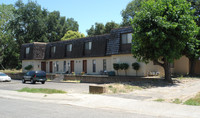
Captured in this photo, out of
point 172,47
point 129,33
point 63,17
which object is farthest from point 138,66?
point 63,17

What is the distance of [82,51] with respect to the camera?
1368 inches

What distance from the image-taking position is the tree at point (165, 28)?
64.1 ft

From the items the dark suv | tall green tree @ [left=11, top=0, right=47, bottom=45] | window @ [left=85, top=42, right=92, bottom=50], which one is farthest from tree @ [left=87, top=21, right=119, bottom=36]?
the dark suv

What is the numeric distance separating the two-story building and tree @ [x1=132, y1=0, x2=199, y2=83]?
6.07 meters

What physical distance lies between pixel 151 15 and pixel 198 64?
14.7 metres

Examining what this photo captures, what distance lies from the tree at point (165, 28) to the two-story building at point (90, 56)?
239 inches

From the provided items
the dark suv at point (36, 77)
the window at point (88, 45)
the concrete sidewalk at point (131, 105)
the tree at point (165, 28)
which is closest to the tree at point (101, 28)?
the window at point (88, 45)

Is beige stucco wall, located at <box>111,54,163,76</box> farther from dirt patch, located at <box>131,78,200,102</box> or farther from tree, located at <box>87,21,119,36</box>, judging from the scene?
tree, located at <box>87,21,119,36</box>

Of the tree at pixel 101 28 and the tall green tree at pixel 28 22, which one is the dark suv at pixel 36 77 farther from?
the tree at pixel 101 28

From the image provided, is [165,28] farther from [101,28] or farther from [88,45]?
[101,28]

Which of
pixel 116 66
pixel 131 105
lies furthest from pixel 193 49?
pixel 131 105

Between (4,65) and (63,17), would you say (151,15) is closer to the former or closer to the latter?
(63,17)

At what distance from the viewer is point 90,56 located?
33188 millimetres

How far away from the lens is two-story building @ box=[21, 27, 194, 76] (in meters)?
27.6
